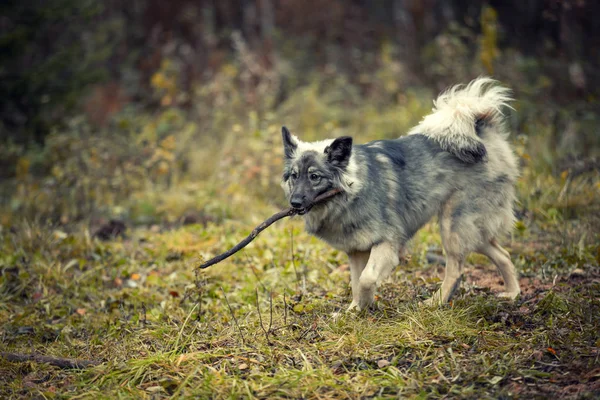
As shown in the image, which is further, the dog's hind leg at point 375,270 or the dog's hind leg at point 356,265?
the dog's hind leg at point 356,265

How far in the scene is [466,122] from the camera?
4.98 meters

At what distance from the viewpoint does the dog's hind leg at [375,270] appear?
14.8ft

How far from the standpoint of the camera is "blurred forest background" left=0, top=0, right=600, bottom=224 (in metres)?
8.82

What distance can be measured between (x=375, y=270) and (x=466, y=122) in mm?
1597

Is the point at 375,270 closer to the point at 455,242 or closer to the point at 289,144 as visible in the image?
the point at 455,242

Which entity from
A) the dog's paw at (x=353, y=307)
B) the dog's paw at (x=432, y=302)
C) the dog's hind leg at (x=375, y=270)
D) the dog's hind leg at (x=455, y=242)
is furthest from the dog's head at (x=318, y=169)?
the dog's paw at (x=432, y=302)

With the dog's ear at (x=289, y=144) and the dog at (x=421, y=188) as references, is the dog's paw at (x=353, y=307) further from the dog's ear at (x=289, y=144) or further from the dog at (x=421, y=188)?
the dog's ear at (x=289, y=144)

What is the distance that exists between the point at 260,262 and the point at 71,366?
8.55 feet

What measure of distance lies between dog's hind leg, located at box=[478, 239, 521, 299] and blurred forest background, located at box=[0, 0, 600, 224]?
3.33 meters

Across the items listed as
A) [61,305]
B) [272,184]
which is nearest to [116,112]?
[272,184]

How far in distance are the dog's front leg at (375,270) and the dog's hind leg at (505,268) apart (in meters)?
1.07

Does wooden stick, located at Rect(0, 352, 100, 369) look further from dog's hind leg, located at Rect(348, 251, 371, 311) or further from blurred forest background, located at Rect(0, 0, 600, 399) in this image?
dog's hind leg, located at Rect(348, 251, 371, 311)

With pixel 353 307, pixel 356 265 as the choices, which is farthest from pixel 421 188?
pixel 353 307

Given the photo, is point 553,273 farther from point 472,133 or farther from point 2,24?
point 2,24
